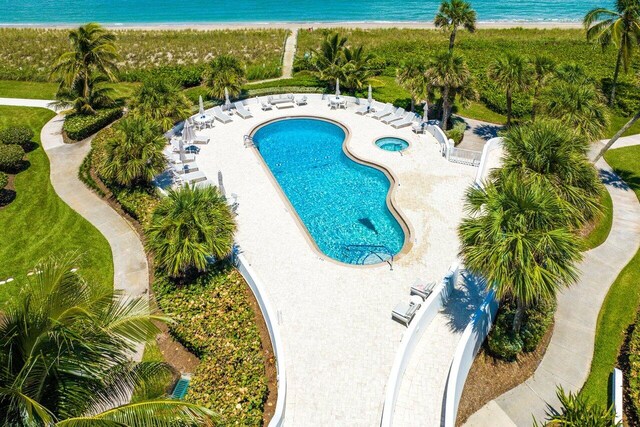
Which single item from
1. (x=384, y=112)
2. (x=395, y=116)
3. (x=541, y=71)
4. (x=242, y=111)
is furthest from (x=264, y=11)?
(x=541, y=71)

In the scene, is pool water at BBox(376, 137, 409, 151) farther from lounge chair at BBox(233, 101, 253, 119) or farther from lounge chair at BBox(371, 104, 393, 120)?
lounge chair at BBox(233, 101, 253, 119)

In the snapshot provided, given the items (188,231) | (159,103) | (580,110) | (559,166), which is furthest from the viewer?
(159,103)

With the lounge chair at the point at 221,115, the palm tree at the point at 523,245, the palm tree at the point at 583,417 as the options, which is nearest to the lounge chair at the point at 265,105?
the lounge chair at the point at 221,115

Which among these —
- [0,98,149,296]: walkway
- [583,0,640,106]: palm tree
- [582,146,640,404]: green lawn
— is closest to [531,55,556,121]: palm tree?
[583,0,640,106]: palm tree

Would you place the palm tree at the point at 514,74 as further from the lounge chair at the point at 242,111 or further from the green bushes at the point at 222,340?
the green bushes at the point at 222,340

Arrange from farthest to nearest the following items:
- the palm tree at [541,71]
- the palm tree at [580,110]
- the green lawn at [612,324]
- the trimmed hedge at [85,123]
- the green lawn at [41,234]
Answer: the trimmed hedge at [85,123] < the palm tree at [541,71] < the palm tree at [580,110] < the green lawn at [41,234] < the green lawn at [612,324]

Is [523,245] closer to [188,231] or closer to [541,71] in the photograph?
[188,231]
